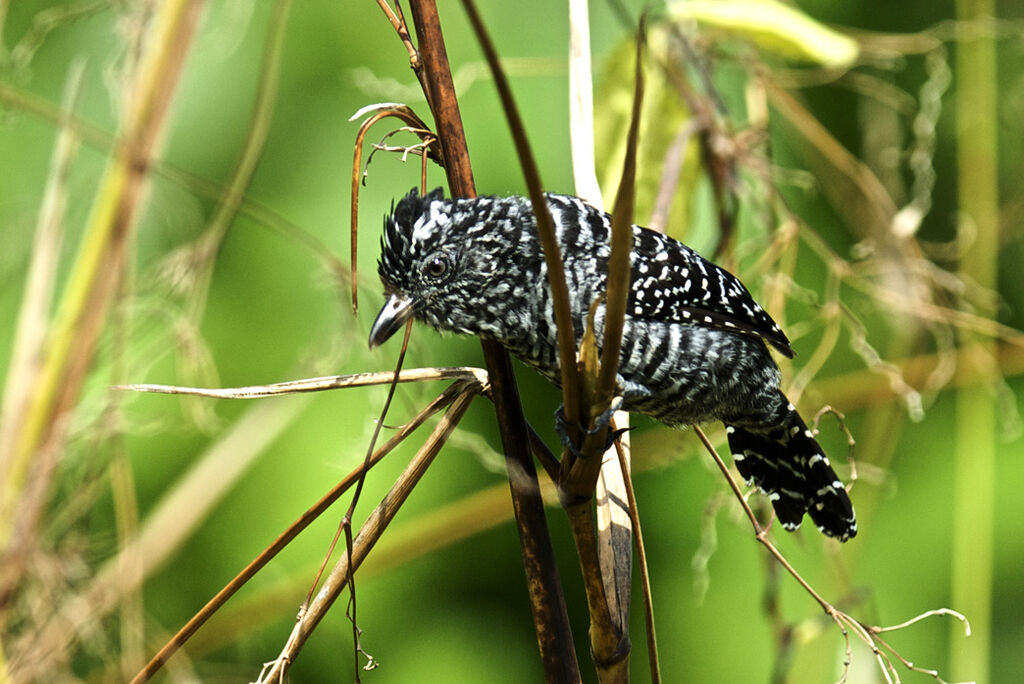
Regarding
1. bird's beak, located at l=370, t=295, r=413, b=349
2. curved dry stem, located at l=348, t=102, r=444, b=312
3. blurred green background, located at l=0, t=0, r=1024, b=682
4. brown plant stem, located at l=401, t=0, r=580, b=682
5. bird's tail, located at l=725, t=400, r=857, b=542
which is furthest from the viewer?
blurred green background, located at l=0, t=0, r=1024, b=682

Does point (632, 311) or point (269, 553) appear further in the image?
point (632, 311)

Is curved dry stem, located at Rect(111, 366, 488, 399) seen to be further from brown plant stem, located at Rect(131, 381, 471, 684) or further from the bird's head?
the bird's head

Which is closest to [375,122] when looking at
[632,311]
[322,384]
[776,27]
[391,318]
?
[322,384]

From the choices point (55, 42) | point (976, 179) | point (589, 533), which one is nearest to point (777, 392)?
point (976, 179)

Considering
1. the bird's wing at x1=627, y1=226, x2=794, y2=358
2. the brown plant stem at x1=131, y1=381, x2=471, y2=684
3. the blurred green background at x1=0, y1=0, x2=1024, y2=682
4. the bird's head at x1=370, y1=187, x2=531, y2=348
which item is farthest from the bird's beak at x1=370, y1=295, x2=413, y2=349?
the brown plant stem at x1=131, y1=381, x2=471, y2=684

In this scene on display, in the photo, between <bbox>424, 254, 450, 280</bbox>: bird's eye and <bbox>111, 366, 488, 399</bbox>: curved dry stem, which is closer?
<bbox>111, 366, 488, 399</bbox>: curved dry stem

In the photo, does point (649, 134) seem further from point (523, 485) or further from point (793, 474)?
point (523, 485)
